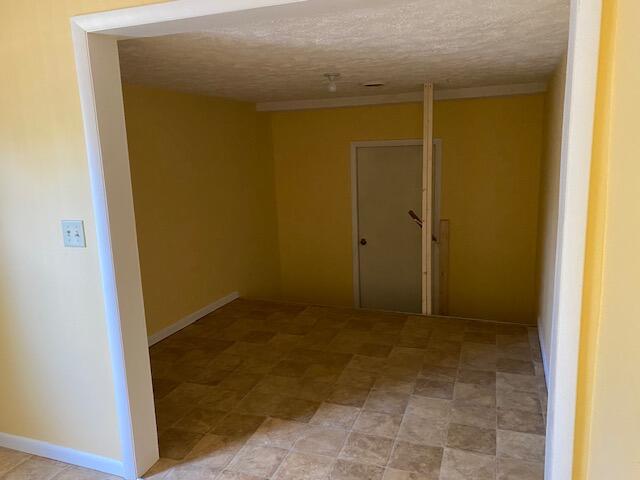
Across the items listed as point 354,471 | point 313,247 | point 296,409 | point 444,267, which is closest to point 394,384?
point 296,409

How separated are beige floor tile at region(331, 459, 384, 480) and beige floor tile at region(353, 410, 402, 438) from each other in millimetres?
265

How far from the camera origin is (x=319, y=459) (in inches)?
93.0

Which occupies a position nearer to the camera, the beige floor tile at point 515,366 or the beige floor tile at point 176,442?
the beige floor tile at point 176,442

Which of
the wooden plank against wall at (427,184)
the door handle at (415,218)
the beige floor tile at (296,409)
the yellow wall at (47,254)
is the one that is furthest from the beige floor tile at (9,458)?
the door handle at (415,218)

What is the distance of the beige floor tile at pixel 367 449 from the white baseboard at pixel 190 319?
1960 millimetres

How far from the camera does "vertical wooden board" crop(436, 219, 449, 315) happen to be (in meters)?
5.09

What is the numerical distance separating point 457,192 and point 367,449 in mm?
3182

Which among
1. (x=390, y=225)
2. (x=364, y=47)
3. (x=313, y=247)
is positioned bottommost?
Answer: (x=313, y=247)

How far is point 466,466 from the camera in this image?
2264mm

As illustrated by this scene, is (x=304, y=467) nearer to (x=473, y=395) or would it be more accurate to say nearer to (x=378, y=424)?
(x=378, y=424)

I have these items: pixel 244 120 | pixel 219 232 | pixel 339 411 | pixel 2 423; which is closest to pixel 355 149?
pixel 244 120

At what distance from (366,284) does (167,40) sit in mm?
3853

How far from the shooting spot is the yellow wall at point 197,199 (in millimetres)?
3754

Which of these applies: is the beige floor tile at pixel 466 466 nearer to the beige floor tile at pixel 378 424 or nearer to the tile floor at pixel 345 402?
the tile floor at pixel 345 402
